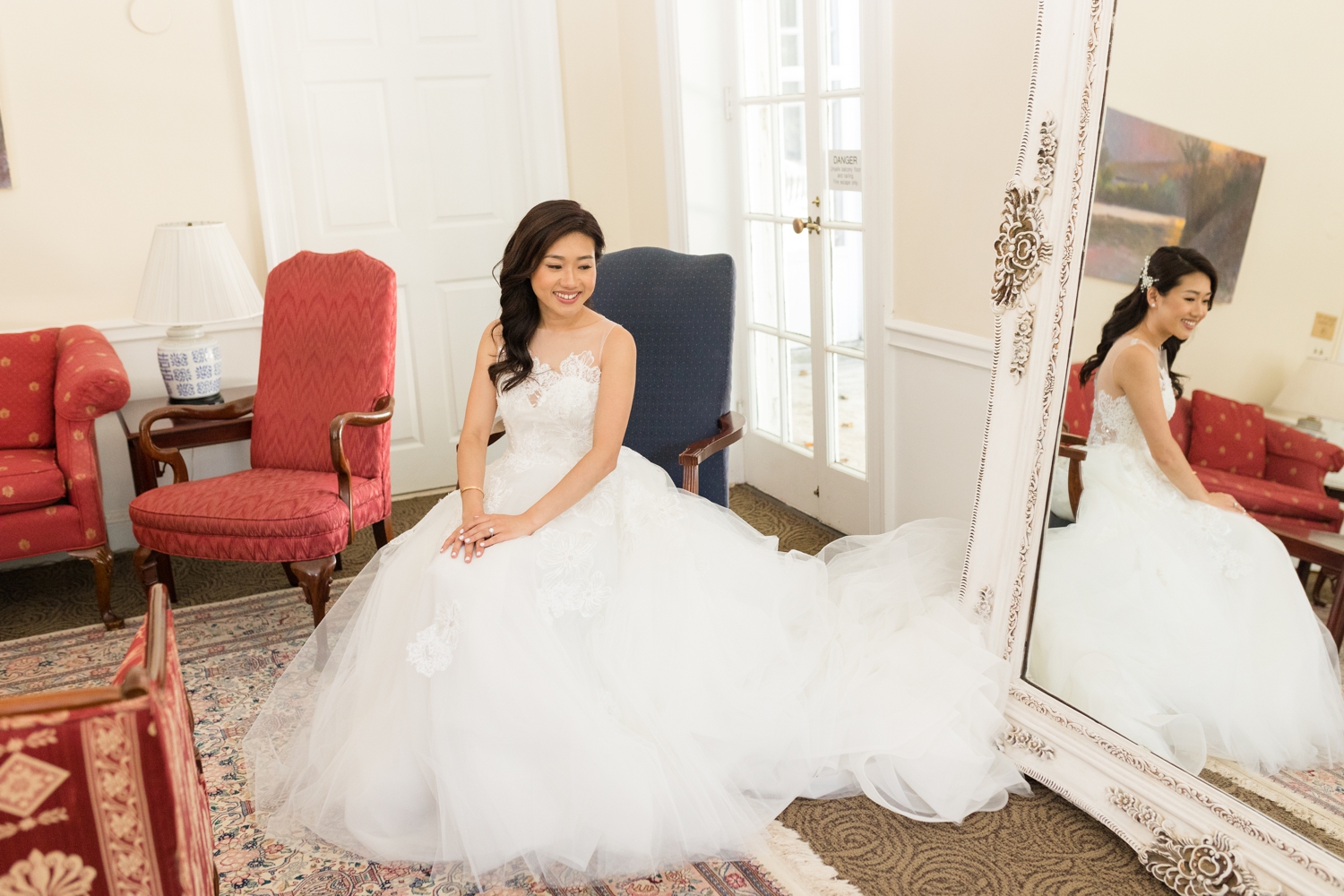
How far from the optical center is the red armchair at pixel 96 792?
1288 millimetres

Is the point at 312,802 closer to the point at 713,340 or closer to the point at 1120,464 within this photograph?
the point at 713,340

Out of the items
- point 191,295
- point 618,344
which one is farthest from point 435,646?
point 191,295

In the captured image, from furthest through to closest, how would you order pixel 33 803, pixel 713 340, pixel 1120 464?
pixel 713 340, pixel 1120 464, pixel 33 803

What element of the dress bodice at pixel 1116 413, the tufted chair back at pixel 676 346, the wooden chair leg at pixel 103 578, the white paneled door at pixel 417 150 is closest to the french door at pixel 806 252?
the tufted chair back at pixel 676 346

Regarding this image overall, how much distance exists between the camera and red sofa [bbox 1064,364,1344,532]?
1785 mm

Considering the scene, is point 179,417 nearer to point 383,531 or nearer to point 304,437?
point 304,437

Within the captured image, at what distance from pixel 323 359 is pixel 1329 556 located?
9.54 ft

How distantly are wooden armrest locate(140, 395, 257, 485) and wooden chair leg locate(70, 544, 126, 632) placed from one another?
13.0 inches

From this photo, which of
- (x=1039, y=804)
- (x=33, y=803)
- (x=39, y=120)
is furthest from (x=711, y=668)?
(x=39, y=120)

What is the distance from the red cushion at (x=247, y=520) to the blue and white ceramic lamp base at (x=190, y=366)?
61 cm

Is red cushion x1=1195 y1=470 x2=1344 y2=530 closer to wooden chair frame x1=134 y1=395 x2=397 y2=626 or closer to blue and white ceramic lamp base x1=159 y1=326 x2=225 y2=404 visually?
wooden chair frame x1=134 y1=395 x2=397 y2=626

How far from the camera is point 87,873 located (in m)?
1.36

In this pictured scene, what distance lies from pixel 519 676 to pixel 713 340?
1.31 m

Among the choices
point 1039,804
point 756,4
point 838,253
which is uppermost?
point 756,4
